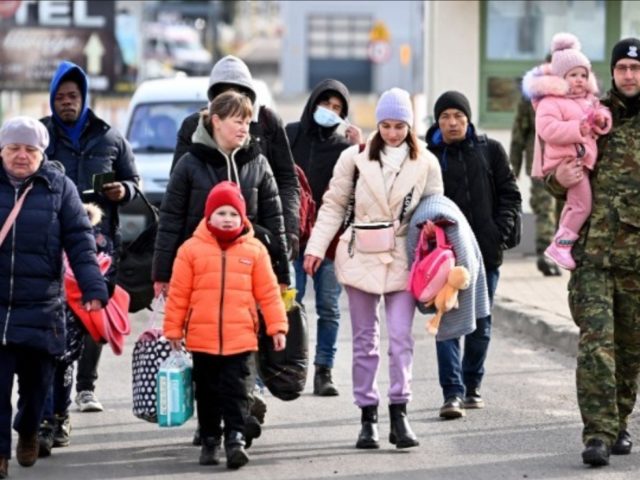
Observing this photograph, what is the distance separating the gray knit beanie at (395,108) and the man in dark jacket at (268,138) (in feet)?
2.14

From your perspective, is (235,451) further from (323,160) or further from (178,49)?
(178,49)

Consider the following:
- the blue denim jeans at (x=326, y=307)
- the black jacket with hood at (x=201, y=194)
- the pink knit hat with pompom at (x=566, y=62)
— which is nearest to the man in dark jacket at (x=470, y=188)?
the blue denim jeans at (x=326, y=307)

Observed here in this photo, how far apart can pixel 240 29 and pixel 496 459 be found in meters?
96.2

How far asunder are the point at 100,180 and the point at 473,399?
2.67 metres

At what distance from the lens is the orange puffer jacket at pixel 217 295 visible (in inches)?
369

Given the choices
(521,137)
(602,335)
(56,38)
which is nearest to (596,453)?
(602,335)

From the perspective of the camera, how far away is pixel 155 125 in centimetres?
2103

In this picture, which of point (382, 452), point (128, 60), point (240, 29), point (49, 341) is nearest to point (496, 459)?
point (382, 452)

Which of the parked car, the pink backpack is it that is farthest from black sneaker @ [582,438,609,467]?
the parked car

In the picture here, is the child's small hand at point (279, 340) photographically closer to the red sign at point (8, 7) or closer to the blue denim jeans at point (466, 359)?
the blue denim jeans at point (466, 359)

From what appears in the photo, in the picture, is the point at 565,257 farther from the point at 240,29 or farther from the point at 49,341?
the point at 240,29

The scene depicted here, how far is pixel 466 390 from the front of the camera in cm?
1165

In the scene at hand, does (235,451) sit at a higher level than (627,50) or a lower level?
lower

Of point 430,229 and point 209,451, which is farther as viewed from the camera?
point 430,229
